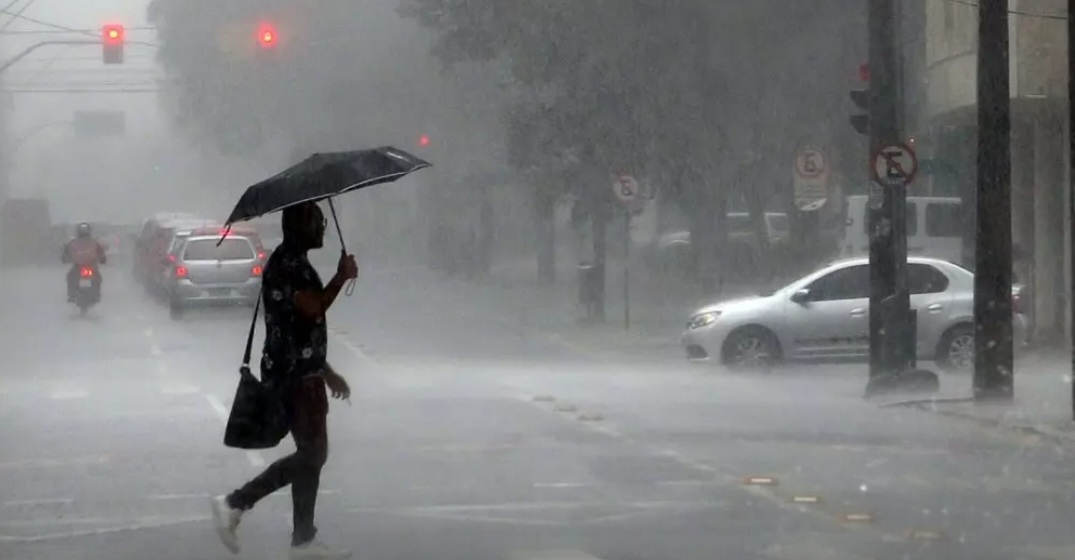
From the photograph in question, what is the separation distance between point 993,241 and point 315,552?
1117 cm

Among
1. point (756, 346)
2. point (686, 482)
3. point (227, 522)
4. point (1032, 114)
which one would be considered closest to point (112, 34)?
point (1032, 114)

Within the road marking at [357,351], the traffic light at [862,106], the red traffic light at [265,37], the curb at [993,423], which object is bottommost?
the road marking at [357,351]

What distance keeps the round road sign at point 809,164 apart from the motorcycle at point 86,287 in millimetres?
17698

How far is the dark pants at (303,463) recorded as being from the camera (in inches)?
403

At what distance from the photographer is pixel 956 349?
2598 cm

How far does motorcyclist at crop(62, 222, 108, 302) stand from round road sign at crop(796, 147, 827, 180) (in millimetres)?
17590

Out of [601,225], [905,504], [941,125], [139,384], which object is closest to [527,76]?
[601,225]

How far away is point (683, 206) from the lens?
41188 millimetres

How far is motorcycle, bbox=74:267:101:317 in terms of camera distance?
40.0m

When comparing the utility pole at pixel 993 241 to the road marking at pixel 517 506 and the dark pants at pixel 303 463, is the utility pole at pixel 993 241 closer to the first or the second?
the road marking at pixel 517 506

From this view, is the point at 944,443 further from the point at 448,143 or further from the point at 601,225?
the point at 448,143

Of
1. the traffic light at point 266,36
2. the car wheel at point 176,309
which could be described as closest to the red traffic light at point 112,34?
the traffic light at point 266,36

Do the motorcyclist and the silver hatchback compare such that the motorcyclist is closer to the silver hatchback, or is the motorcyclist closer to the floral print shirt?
the silver hatchback

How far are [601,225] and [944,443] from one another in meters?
22.0
